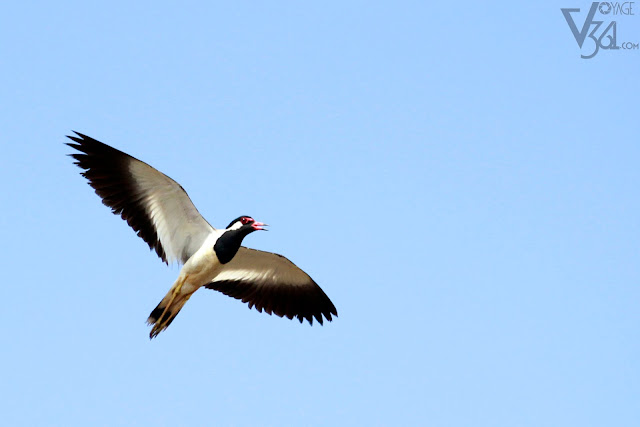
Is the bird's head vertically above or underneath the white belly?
above

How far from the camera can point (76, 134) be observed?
15891mm

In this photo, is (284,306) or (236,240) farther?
(284,306)

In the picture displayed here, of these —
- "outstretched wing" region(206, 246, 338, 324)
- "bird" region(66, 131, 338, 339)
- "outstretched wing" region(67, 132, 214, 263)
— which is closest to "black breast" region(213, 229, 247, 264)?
"bird" region(66, 131, 338, 339)

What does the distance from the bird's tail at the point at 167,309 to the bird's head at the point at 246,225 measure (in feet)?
4.14

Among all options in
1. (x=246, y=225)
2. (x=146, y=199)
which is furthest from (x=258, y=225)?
(x=146, y=199)

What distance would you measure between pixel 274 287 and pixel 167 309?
248 centimetres

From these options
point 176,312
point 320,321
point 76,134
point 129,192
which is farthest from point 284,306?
point 76,134

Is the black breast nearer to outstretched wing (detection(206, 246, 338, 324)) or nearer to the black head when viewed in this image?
the black head

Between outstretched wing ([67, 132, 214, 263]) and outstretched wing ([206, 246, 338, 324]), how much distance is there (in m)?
1.18

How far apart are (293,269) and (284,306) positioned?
88cm

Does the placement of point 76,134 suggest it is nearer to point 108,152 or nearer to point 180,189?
point 108,152

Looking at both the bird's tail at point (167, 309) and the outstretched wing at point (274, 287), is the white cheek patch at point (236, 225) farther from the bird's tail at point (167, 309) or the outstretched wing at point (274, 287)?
the bird's tail at point (167, 309)

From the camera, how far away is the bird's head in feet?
53.3

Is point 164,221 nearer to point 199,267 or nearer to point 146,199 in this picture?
point 146,199
